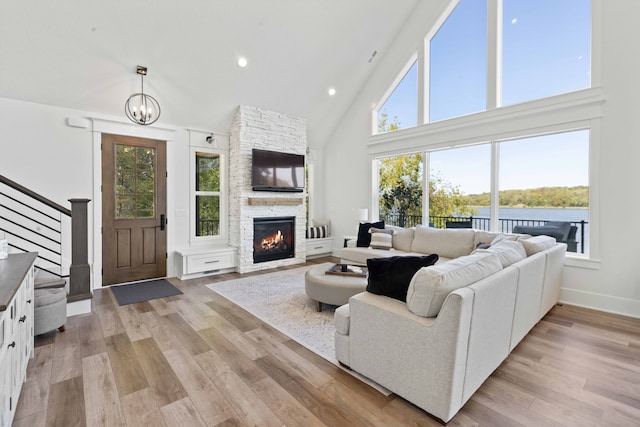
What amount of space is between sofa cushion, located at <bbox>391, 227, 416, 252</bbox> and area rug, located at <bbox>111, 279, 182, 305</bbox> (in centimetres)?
364

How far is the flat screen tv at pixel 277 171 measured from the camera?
5.68 m

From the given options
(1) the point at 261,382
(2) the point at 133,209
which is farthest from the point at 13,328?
(2) the point at 133,209

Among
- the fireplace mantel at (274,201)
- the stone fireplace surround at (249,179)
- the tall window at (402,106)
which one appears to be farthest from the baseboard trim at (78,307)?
the tall window at (402,106)

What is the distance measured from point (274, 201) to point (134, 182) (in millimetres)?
2417

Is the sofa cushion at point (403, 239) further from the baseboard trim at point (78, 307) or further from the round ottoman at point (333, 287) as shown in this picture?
the baseboard trim at point (78, 307)

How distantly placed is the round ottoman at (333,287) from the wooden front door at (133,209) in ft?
10.1

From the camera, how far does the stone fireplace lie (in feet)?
19.2

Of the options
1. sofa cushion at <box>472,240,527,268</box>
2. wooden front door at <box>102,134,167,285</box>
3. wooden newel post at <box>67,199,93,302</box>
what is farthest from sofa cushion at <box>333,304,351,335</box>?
wooden front door at <box>102,134,167,285</box>

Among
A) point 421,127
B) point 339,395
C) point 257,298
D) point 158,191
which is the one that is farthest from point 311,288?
point 421,127

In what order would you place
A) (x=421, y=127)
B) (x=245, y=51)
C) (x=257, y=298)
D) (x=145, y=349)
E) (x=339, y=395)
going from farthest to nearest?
1. (x=421, y=127)
2. (x=245, y=51)
3. (x=257, y=298)
4. (x=145, y=349)
5. (x=339, y=395)

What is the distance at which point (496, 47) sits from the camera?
4715 millimetres

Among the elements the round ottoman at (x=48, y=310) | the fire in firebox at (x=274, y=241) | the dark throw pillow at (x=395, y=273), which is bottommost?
the round ottoman at (x=48, y=310)

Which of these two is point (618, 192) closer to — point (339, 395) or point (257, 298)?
point (339, 395)

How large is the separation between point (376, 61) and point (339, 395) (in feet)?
20.3
